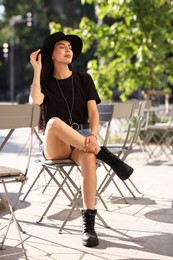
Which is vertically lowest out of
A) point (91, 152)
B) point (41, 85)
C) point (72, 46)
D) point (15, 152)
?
point (15, 152)

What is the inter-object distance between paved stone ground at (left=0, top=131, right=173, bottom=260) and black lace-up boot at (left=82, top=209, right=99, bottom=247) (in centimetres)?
5

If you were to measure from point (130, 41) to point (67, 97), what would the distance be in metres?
9.06

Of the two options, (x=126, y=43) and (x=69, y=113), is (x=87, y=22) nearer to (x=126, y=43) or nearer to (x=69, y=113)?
(x=126, y=43)

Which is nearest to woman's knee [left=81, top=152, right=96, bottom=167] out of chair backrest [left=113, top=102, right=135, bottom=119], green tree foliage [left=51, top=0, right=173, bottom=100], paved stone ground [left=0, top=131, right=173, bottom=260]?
paved stone ground [left=0, top=131, right=173, bottom=260]

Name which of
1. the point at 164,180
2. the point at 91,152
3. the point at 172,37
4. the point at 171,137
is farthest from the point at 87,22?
the point at 91,152

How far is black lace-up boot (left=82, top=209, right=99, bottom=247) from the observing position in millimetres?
4559

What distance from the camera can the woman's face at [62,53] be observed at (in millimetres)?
5469

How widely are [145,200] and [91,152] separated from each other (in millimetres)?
1802

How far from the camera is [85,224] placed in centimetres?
475

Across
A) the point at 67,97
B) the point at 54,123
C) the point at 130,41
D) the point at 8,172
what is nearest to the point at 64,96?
the point at 67,97

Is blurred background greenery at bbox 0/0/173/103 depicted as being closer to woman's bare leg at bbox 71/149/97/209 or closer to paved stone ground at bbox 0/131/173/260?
paved stone ground at bbox 0/131/173/260

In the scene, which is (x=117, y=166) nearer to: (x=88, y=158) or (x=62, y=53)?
(x=88, y=158)

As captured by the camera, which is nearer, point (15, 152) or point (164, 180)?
point (164, 180)

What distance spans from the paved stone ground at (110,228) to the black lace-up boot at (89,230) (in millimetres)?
47
